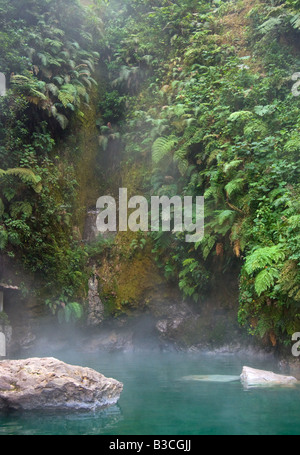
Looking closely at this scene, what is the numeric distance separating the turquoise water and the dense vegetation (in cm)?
142

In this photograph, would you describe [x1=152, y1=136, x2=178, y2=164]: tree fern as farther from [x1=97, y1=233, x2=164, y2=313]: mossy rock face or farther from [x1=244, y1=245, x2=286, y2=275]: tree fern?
[x1=244, y1=245, x2=286, y2=275]: tree fern

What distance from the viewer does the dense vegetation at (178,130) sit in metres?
7.33

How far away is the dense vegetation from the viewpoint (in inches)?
289

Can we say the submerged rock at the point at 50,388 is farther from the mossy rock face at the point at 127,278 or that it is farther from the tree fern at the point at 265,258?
the mossy rock face at the point at 127,278

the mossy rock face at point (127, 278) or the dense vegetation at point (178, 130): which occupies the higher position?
the dense vegetation at point (178, 130)

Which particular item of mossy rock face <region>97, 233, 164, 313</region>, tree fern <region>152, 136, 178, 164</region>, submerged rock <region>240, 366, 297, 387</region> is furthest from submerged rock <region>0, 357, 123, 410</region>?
tree fern <region>152, 136, 178, 164</region>

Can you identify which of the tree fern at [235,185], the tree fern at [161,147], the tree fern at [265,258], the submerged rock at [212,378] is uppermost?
the tree fern at [161,147]

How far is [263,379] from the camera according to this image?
629cm

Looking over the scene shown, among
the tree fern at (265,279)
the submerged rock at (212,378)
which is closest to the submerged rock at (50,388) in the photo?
the submerged rock at (212,378)

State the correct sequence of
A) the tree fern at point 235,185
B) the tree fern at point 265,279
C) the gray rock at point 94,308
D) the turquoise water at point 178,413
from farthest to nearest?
1. the gray rock at point 94,308
2. the tree fern at point 235,185
3. the tree fern at point 265,279
4. the turquoise water at point 178,413

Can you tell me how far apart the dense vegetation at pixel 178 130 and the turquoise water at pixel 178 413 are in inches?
55.9

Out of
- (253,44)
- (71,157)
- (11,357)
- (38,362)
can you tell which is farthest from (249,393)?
(253,44)

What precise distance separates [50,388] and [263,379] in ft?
11.0

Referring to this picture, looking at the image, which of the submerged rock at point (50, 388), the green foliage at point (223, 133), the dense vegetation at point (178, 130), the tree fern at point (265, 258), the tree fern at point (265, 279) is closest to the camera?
the submerged rock at point (50, 388)
